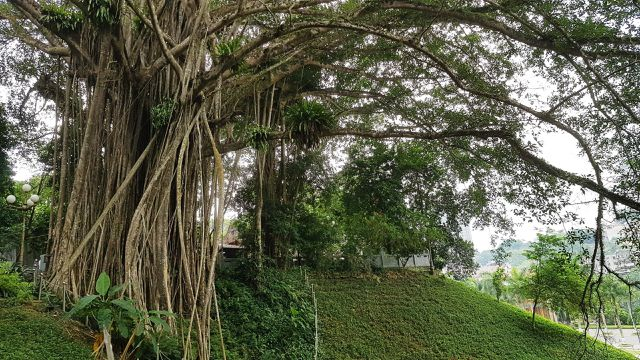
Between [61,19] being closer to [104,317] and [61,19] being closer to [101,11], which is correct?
[101,11]

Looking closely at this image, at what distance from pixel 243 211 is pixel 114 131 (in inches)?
153

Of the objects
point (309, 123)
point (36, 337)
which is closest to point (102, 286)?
point (36, 337)

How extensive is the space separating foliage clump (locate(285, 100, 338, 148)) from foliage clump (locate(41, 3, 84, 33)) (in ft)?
6.64

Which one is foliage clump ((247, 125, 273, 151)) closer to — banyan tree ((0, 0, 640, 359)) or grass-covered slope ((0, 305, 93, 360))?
banyan tree ((0, 0, 640, 359))

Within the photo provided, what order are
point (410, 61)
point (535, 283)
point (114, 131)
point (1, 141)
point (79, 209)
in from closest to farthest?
point (79, 209)
point (114, 131)
point (410, 61)
point (1, 141)
point (535, 283)

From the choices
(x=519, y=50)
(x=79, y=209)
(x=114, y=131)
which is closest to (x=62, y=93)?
(x=114, y=131)

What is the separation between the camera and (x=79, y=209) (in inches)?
126

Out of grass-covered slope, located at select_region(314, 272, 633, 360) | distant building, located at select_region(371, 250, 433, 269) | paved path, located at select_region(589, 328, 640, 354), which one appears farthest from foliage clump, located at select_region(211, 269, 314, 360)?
paved path, located at select_region(589, 328, 640, 354)

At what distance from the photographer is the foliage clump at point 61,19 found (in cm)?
334

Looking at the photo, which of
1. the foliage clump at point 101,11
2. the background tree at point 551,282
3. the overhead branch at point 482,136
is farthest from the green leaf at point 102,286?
the background tree at point 551,282

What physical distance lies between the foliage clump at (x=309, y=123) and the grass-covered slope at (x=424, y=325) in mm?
2857

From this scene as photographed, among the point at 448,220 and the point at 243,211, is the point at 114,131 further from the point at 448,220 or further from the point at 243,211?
the point at 448,220

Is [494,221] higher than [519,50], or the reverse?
[519,50]

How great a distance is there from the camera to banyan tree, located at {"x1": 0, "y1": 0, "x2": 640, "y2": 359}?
2.96 m
